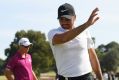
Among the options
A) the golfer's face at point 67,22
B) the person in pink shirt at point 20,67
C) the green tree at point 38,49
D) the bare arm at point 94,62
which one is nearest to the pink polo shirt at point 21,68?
the person in pink shirt at point 20,67

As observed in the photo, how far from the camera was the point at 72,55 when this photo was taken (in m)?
7.11

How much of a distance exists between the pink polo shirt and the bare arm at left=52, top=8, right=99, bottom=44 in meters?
5.80

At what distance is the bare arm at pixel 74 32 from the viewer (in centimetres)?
652

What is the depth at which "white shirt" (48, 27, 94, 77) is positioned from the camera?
711 centimetres

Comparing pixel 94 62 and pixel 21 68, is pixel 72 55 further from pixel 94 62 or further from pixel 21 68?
pixel 21 68

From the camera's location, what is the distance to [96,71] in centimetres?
761

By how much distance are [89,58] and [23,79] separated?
5.23 meters

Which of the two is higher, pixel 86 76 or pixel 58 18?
pixel 58 18

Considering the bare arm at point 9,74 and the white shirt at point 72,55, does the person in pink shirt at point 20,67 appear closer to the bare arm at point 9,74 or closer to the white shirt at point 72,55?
the bare arm at point 9,74

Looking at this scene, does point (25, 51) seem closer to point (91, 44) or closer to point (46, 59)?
point (91, 44)

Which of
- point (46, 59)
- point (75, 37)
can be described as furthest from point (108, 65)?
point (75, 37)

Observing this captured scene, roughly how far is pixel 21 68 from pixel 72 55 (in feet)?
19.0

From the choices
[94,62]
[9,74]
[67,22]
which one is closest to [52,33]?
[67,22]

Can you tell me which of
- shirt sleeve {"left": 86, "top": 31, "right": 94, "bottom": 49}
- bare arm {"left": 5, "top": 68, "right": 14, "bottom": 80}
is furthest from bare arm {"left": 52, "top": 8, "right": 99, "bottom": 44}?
bare arm {"left": 5, "top": 68, "right": 14, "bottom": 80}
